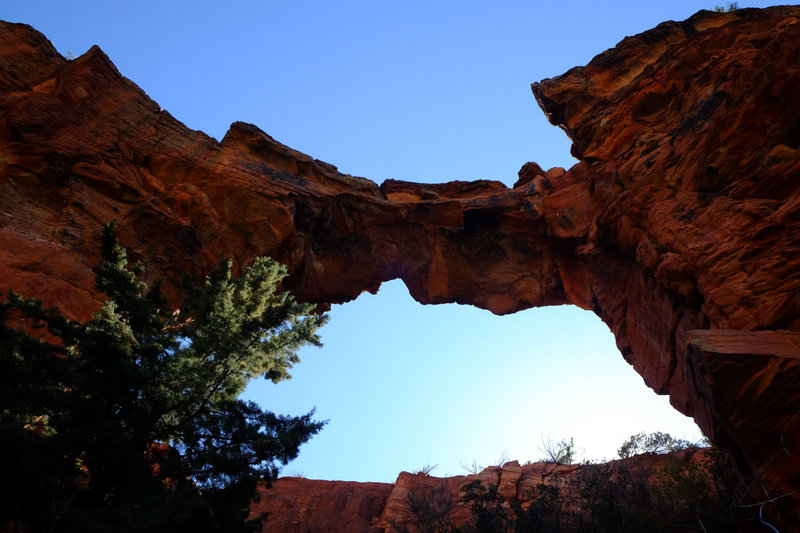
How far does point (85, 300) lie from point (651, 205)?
53.6 ft

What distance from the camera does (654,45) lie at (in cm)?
2252

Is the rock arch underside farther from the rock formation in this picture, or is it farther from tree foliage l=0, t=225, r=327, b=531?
the rock formation

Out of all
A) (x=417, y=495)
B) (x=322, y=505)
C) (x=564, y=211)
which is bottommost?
(x=322, y=505)

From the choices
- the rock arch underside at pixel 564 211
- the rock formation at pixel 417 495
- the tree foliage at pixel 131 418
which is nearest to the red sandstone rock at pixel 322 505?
the rock formation at pixel 417 495

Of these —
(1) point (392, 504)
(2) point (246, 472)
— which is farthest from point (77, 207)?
(1) point (392, 504)

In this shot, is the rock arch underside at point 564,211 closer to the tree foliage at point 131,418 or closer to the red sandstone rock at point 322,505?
the tree foliage at point 131,418

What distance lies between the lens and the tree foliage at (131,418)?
282 inches

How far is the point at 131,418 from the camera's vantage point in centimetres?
852

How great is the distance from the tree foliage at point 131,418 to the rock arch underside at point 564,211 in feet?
10.4

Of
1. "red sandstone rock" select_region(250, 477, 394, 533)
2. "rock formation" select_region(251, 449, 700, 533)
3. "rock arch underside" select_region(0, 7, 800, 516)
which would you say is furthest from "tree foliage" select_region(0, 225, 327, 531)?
"red sandstone rock" select_region(250, 477, 394, 533)

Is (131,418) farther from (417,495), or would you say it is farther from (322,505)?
(322,505)

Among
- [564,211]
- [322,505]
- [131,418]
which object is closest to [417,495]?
[322,505]

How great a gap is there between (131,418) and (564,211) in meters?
18.2

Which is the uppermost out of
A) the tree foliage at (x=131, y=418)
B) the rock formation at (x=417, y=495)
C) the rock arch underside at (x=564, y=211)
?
the rock arch underside at (x=564, y=211)
